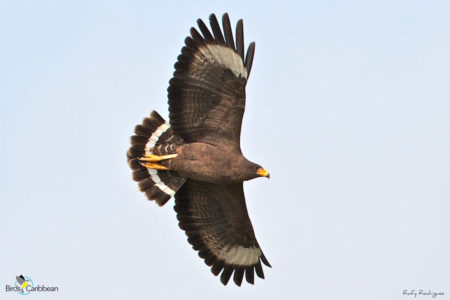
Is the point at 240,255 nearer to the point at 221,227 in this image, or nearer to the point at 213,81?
the point at 221,227

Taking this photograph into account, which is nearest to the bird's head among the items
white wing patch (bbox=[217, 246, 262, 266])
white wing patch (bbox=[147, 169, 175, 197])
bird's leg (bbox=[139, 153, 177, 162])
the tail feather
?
bird's leg (bbox=[139, 153, 177, 162])

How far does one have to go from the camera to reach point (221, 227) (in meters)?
15.6

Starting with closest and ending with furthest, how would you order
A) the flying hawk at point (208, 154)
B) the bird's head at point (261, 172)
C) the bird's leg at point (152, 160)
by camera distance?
the bird's head at point (261, 172) → the flying hawk at point (208, 154) → the bird's leg at point (152, 160)

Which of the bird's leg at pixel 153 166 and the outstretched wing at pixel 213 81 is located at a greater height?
the outstretched wing at pixel 213 81

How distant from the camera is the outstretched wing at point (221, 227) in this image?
15.3 meters

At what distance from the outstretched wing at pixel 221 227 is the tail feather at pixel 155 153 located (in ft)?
0.80

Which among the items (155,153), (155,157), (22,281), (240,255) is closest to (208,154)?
(155,157)

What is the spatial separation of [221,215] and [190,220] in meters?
0.53

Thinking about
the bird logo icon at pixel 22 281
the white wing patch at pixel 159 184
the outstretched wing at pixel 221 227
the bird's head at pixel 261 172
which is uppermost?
the white wing patch at pixel 159 184

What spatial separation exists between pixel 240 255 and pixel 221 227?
0.62 m

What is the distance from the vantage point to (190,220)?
1550 cm

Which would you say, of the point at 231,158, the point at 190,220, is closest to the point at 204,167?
the point at 231,158

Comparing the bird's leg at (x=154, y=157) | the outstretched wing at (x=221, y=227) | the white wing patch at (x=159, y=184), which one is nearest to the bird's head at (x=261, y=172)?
the outstretched wing at (x=221, y=227)

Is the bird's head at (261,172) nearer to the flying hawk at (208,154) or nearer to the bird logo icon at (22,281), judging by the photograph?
the flying hawk at (208,154)
